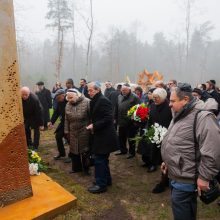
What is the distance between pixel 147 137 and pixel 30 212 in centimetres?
267

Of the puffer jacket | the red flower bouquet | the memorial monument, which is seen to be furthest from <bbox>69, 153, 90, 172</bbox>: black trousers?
the puffer jacket

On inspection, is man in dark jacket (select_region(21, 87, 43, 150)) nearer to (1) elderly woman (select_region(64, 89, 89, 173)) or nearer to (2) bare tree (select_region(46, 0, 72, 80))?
(1) elderly woman (select_region(64, 89, 89, 173))

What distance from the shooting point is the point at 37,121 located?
7.64 m

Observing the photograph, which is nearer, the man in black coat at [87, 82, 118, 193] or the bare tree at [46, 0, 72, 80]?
the man in black coat at [87, 82, 118, 193]

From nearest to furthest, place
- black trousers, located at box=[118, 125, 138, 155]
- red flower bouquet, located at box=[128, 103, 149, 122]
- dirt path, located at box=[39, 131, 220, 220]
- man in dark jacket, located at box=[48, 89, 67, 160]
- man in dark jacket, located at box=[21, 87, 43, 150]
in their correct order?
dirt path, located at box=[39, 131, 220, 220] → red flower bouquet, located at box=[128, 103, 149, 122] → man in dark jacket, located at box=[48, 89, 67, 160] → man in dark jacket, located at box=[21, 87, 43, 150] → black trousers, located at box=[118, 125, 138, 155]

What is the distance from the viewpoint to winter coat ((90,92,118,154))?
4992 millimetres

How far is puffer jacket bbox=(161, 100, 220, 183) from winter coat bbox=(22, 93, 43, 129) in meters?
5.19

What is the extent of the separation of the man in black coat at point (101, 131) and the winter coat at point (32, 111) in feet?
9.48

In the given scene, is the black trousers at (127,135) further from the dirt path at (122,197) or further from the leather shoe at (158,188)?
the leather shoe at (158,188)

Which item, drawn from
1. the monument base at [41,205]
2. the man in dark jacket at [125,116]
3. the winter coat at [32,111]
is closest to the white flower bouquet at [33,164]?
the monument base at [41,205]

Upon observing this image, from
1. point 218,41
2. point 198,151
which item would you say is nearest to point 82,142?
point 198,151

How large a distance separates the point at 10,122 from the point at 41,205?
134 cm

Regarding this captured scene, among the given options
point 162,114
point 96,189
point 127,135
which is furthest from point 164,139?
point 127,135

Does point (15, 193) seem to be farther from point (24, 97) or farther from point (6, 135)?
point (24, 97)
